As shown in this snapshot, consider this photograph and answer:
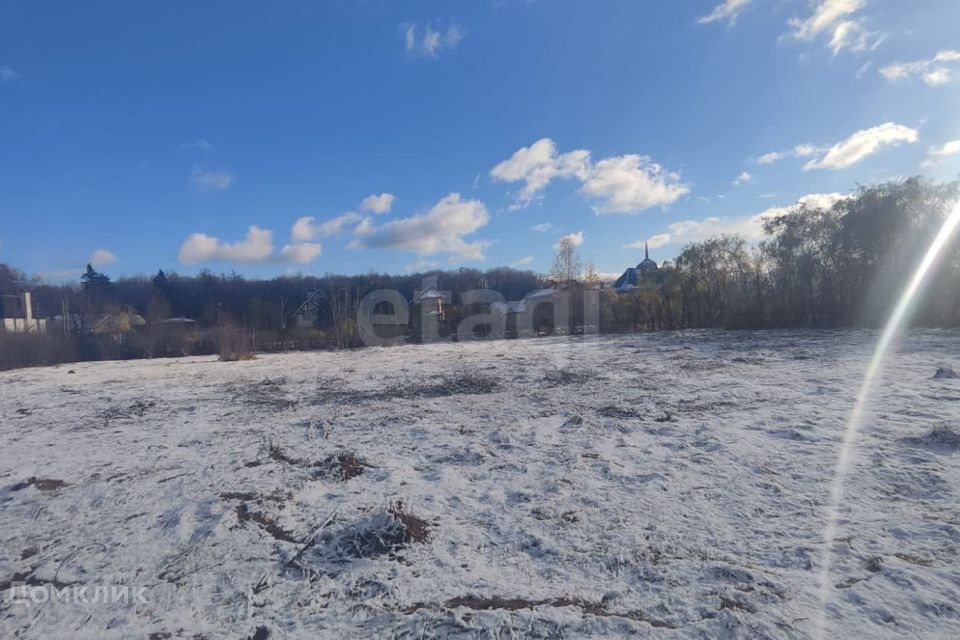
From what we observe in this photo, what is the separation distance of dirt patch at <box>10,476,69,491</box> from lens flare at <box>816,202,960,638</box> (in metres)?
5.89

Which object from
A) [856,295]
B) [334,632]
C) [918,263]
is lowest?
[334,632]

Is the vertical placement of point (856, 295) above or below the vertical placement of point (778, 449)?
above

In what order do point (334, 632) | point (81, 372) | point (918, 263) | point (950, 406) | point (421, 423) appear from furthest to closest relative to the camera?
point (918, 263), point (81, 372), point (421, 423), point (950, 406), point (334, 632)

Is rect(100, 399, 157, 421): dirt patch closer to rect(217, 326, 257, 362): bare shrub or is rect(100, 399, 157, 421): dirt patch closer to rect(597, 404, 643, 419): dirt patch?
rect(597, 404, 643, 419): dirt patch

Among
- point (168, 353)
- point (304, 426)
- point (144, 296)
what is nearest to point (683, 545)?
point (304, 426)

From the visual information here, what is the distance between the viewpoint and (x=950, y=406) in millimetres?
5035

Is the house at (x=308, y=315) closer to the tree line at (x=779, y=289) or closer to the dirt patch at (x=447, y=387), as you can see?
the tree line at (x=779, y=289)

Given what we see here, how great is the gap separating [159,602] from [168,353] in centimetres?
2124

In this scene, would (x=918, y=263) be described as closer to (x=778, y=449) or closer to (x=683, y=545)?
(x=778, y=449)

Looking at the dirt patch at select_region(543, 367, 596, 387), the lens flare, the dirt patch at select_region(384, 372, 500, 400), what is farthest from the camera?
the dirt patch at select_region(543, 367, 596, 387)

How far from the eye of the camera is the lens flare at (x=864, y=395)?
7.48 feet

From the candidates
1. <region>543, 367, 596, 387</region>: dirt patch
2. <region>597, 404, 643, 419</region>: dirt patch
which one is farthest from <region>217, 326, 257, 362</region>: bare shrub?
<region>597, 404, 643, 419</region>: dirt patch

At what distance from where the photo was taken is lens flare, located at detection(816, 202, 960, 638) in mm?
2281

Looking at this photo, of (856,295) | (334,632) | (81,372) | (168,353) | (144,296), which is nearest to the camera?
(334,632)
